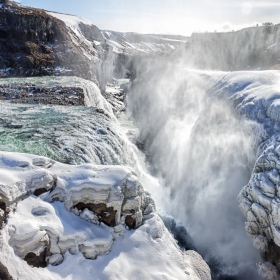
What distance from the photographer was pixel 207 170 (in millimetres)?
12453

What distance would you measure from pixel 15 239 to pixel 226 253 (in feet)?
24.5

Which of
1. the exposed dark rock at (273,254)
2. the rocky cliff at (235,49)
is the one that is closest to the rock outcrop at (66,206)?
the exposed dark rock at (273,254)

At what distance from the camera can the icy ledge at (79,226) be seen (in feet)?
14.8

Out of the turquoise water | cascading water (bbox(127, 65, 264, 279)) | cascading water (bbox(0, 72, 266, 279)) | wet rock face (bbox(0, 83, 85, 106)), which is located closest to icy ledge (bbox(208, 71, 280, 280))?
cascading water (bbox(127, 65, 264, 279))

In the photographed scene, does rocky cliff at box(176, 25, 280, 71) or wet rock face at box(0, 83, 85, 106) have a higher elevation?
rocky cliff at box(176, 25, 280, 71)

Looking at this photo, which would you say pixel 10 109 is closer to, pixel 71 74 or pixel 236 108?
pixel 236 108

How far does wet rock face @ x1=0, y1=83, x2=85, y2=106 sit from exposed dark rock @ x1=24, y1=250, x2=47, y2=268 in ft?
35.5

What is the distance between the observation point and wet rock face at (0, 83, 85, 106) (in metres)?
14.7

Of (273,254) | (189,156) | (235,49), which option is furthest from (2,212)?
(235,49)

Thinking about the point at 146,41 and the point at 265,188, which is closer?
the point at 265,188

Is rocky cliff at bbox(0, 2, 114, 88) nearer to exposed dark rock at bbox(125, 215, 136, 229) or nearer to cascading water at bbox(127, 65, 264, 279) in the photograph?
cascading water at bbox(127, 65, 264, 279)

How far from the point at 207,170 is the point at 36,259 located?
928 centimetres

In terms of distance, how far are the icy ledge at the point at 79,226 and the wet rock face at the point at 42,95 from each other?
→ 9.28m

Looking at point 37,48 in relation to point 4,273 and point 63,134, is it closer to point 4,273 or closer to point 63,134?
point 63,134
